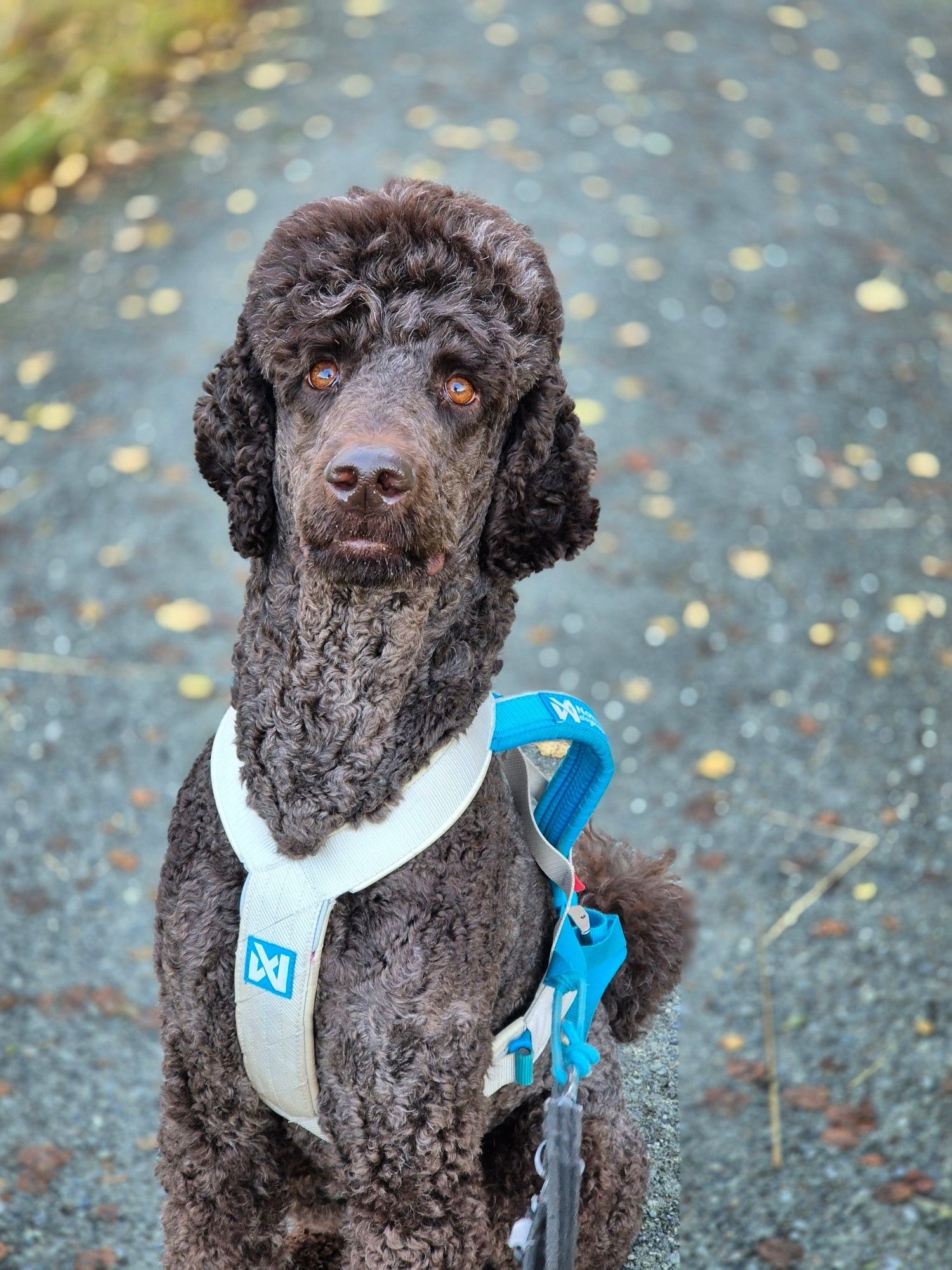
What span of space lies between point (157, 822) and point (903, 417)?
365cm

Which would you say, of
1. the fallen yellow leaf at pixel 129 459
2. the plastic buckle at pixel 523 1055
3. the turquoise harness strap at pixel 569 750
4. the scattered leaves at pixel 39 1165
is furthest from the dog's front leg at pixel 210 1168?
the fallen yellow leaf at pixel 129 459

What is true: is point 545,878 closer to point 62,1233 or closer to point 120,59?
point 62,1233

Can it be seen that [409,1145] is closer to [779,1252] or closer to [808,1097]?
[779,1252]

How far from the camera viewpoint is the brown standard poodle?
189cm

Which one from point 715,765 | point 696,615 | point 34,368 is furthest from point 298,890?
point 34,368

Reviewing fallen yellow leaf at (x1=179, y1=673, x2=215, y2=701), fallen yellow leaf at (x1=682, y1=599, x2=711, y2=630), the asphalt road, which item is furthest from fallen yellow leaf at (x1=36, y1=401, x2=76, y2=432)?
fallen yellow leaf at (x1=682, y1=599, x2=711, y2=630)

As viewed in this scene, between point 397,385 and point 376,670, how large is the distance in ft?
1.33

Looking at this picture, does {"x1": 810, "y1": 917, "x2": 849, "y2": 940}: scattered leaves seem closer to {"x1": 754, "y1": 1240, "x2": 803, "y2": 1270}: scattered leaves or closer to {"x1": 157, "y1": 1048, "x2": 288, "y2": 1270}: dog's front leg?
{"x1": 754, "y1": 1240, "x2": 803, "y2": 1270}: scattered leaves

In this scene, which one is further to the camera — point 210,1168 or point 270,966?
point 210,1168

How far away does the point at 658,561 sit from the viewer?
5.55m

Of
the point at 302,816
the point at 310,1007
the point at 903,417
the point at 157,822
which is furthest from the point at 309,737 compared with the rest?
the point at 903,417

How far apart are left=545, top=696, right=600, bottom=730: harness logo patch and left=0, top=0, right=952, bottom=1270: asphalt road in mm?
1019

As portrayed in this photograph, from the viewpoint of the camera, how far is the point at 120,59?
791cm

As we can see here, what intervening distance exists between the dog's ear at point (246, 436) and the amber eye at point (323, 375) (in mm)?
113
